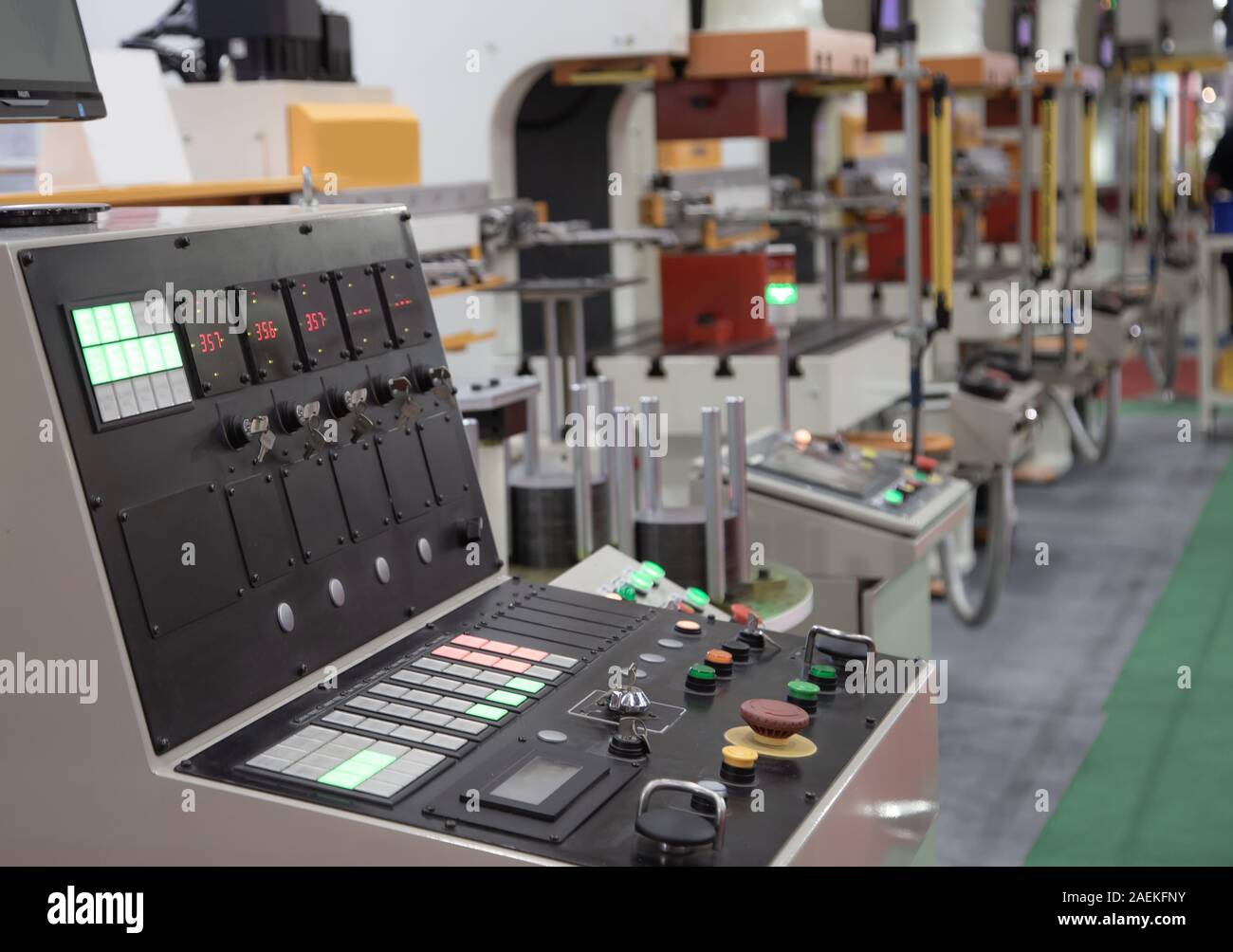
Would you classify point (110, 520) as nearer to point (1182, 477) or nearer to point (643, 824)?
point (643, 824)

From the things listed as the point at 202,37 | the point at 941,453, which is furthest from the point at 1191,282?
the point at 202,37

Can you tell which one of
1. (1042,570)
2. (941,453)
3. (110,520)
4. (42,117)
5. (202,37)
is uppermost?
(202,37)

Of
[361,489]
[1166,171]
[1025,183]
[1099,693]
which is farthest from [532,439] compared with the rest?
[1166,171]

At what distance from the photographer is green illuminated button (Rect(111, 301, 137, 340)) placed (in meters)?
1.29

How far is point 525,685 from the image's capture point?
147 cm

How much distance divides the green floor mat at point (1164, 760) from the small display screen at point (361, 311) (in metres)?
2.03

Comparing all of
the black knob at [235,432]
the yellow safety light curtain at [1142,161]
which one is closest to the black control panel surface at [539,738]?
the black knob at [235,432]

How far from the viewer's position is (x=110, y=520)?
4.04ft

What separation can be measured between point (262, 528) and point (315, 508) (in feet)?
0.28

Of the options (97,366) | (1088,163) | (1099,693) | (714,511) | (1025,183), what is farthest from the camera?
(1088,163)

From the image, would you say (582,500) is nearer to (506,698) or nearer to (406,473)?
(406,473)

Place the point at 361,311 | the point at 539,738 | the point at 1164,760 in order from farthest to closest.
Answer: the point at 1164,760
the point at 361,311
the point at 539,738

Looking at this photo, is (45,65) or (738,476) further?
(738,476)
